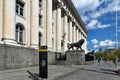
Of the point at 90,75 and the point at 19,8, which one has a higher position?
the point at 19,8

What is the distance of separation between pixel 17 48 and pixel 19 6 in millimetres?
7172

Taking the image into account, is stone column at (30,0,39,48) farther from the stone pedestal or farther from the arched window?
the stone pedestal

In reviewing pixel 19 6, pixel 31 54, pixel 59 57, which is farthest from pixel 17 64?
pixel 59 57

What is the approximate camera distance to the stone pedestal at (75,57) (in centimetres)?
4603

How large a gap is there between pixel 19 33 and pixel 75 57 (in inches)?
572

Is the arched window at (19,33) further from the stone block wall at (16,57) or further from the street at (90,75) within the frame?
the street at (90,75)

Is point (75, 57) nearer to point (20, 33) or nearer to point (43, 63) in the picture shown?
point (20, 33)

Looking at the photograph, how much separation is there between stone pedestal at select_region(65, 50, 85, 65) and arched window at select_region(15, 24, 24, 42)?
13.0m

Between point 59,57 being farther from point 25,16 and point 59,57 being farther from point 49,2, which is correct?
point 25,16

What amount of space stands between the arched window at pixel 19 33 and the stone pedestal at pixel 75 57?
42.6 ft

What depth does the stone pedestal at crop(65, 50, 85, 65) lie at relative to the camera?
46031 millimetres

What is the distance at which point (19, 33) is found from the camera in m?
34.6

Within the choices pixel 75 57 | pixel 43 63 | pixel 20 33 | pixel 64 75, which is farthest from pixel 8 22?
pixel 75 57

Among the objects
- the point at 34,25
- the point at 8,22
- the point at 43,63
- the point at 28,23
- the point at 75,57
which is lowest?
the point at 43,63
